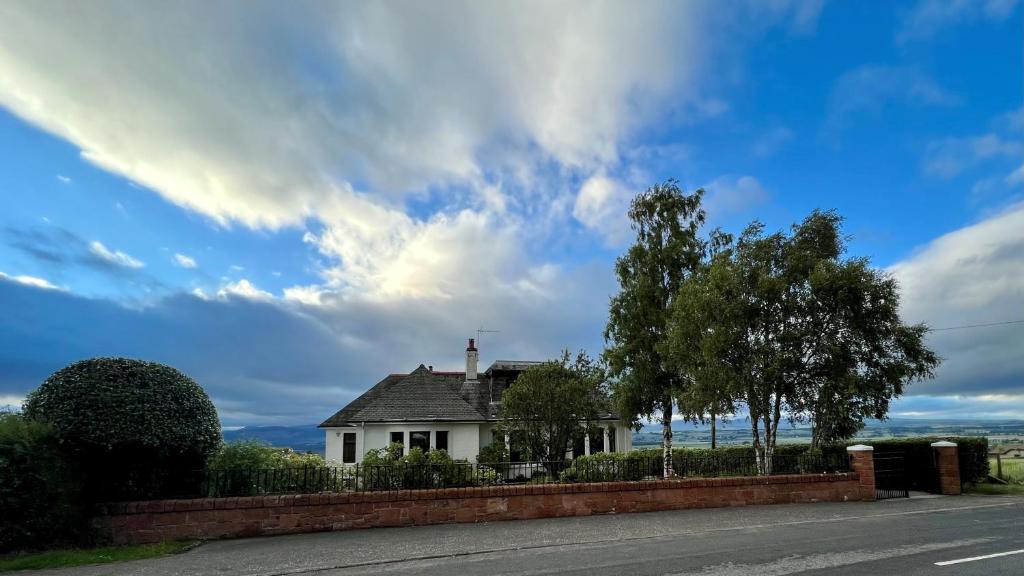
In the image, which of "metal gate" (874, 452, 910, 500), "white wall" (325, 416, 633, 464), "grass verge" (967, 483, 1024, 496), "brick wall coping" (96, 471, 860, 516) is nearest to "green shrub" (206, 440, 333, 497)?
"brick wall coping" (96, 471, 860, 516)

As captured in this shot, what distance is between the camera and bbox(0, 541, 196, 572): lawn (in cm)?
802

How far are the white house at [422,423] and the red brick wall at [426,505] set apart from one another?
1498 cm

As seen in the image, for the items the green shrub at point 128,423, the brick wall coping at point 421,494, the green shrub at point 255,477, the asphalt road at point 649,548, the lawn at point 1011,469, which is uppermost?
the green shrub at point 128,423

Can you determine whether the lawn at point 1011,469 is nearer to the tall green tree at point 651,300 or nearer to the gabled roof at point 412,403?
the tall green tree at point 651,300

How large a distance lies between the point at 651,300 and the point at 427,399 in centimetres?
1364

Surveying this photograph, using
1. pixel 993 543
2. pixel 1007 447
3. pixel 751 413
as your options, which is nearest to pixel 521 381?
pixel 751 413

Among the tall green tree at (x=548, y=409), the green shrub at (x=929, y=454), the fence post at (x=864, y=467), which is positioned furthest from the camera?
the tall green tree at (x=548, y=409)

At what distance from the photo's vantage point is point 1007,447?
23.0m

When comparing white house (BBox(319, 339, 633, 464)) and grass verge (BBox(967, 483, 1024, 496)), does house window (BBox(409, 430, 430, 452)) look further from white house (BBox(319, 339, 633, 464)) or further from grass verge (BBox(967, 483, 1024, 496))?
grass verge (BBox(967, 483, 1024, 496))

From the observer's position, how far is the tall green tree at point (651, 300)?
73.2ft

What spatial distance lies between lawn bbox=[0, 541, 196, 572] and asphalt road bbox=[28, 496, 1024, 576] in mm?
392

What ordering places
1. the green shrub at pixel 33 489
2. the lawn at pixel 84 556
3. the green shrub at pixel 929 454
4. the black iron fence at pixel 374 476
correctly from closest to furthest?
1. the lawn at pixel 84 556
2. the green shrub at pixel 33 489
3. the black iron fence at pixel 374 476
4. the green shrub at pixel 929 454

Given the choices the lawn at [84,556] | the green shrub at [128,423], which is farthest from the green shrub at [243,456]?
the lawn at [84,556]

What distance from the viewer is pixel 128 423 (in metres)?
9.20
